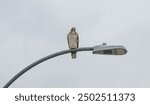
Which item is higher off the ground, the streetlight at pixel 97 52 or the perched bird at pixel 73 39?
the perched bird at pixel 73 39

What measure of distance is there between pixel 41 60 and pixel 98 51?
1454 millimetres

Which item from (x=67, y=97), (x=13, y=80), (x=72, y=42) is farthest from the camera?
(x=67, y=97)

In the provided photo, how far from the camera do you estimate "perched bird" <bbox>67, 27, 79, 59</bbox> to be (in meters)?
10.4

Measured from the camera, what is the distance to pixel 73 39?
1091cm

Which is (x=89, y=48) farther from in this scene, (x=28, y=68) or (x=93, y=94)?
(x=93, y=94)

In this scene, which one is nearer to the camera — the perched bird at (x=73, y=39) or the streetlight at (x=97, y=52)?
the streetlight at (x=97, y=52)

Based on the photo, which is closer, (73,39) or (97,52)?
(97,52)

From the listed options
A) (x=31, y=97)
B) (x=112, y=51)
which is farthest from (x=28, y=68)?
(x=31, y=97)

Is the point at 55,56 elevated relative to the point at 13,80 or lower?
elevated

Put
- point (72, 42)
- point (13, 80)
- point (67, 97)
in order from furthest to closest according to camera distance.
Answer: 1. point (67, 97)
2. point (72, 42)
3. point (13, 80)

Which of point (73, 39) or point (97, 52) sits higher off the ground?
point (73, 39)

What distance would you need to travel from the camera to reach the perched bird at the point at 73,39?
10371 mm

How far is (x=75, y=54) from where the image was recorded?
10125mm

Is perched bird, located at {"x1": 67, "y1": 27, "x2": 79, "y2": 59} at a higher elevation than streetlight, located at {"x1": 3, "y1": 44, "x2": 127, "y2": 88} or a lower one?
higher
